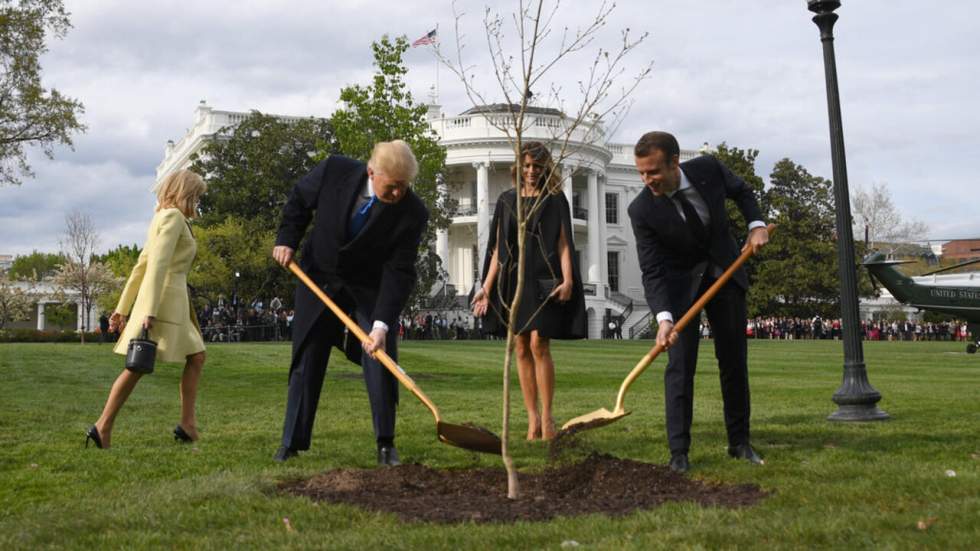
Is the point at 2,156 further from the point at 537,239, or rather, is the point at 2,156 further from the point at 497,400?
the point at 537,239

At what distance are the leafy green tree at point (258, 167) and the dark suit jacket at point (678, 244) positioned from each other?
43646 mm

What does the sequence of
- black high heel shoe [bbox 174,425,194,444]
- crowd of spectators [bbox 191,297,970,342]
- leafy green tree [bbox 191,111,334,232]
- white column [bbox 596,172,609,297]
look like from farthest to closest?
white column [bbox 596,172,609,297], leafy green tree [bbox 191,111,334,232], crowd of spectators [bbox 191,297,970,342], black high heel shoe [bbox 174,425,194,444]

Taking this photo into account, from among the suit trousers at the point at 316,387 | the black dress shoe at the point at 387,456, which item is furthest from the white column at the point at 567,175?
the black dress shoe at the point at 387,456

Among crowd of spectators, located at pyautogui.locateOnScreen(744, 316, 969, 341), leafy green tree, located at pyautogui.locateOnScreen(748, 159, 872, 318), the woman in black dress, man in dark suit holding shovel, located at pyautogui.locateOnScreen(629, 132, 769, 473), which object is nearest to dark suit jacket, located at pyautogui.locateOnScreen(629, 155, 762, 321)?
man in dark suit holding shovel, located at pyautogui.locateOnScreen(629, 132, 769, 473)

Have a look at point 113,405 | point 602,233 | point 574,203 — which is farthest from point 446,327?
point 113,405

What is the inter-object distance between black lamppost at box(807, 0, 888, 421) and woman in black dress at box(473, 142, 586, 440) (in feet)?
9.20

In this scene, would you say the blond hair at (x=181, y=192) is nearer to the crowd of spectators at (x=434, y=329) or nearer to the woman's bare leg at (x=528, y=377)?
the woman's bare leg at (x=528, y=377)

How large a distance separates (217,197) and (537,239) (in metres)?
44.9

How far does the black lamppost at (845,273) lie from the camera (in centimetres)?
830

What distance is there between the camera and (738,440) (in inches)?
228

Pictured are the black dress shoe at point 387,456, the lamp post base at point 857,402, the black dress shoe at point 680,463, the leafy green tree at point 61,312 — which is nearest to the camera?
the black dress shoe at point 680,463

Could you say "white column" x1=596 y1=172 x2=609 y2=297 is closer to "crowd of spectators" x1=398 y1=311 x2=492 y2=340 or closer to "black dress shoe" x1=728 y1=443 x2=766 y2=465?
"crowd of spectators" x1=398 y1=311 x2=492 y2=340

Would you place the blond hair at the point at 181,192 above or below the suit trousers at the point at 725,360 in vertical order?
above

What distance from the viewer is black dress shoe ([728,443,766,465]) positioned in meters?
5.64
